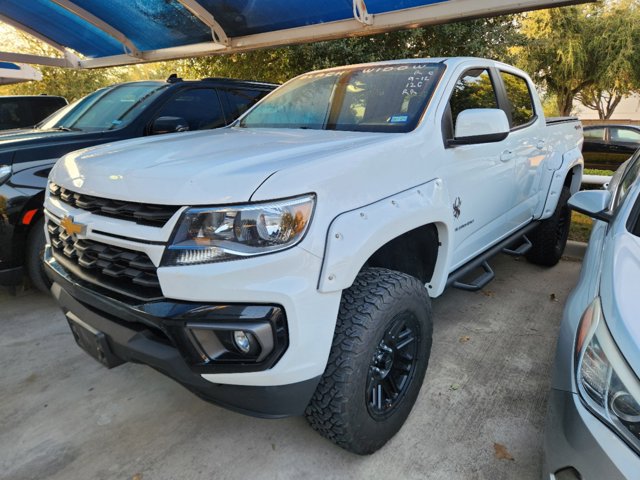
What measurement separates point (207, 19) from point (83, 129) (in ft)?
9.48

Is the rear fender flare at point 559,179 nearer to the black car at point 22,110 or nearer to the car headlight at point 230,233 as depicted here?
A: the car headlight at point 230,233

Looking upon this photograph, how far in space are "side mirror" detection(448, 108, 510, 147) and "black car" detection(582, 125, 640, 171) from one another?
1022 cm

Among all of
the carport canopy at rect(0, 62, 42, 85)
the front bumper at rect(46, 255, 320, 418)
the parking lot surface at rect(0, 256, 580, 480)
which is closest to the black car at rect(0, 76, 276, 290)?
the parking lot surface at rect(0, 256, 580, 480)

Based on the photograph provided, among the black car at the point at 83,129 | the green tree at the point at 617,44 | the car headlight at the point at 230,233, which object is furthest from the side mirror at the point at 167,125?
the green tree at the point at 617,44

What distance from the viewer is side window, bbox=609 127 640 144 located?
35.1ft

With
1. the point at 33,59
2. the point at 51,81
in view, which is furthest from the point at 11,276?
the point at 51,81

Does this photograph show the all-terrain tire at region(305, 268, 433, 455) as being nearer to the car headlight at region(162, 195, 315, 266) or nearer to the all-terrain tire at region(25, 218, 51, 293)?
the car headlight at region(162, 195, 315, 266)

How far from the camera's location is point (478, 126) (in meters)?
2.44

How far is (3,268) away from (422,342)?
3.09m

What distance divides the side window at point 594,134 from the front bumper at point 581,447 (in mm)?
11778

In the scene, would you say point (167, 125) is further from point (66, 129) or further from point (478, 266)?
point (478, 266)

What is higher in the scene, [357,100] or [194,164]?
[357,100]

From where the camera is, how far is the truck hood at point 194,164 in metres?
1.63

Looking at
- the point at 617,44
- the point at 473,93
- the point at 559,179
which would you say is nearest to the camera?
the point at 473,93
